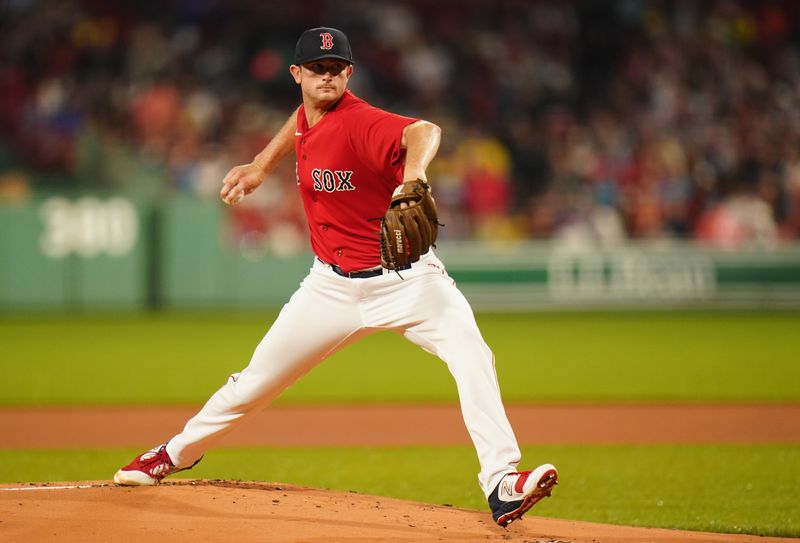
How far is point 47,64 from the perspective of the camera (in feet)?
61.3

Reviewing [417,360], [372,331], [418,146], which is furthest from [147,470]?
[417,360]

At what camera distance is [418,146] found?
430cm

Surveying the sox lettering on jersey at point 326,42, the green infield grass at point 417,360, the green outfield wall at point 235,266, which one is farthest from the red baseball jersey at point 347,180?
the green outfield wall at point 235,266

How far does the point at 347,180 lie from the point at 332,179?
0.07 meters

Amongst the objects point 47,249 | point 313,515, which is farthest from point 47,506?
point 47,249

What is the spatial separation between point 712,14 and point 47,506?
19.1m

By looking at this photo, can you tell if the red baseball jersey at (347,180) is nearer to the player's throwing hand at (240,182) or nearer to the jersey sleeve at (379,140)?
the jersey sleeve at (379,140)

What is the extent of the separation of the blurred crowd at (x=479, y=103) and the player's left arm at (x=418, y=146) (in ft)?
41.6

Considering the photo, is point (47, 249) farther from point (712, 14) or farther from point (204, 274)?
point (712, 14)

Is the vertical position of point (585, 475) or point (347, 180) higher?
point (347, 180)

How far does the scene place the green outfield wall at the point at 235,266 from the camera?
16.2 meters

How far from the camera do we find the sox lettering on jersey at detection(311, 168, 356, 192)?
4.61 meters

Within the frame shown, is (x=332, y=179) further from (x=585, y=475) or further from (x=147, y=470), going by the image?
(x=585, y=475)

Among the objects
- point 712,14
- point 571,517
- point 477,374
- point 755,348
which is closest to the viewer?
point 477,374
